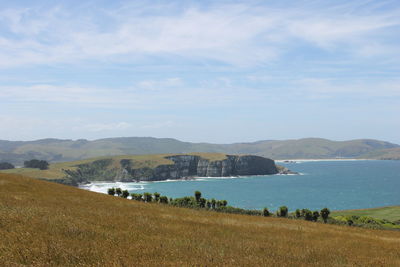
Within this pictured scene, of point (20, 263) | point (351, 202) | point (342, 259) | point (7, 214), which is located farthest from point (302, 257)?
point (351, 202)

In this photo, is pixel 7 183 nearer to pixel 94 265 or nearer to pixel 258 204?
pixel 94 265

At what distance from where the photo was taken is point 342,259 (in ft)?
42.3

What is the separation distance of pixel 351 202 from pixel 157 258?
589 ft

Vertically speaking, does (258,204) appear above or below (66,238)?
below

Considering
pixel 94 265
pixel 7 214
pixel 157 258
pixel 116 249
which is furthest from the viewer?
pixel 7 214

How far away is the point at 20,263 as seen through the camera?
26.5 ft

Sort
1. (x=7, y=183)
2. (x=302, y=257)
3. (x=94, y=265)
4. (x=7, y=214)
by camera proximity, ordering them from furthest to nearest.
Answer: (x=7, y=183)
(x=7, y=214)
(x=302, y=257)
(x=94, y=265)

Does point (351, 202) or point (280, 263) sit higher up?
point (280, 263)

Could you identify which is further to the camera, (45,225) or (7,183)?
(7,183)

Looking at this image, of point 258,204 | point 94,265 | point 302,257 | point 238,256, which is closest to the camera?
point 94,265

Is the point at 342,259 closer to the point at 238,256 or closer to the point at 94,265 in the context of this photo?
the point at 238,256

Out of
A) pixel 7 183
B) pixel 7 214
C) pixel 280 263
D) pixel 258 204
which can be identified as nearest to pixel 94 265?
pixel 280 263

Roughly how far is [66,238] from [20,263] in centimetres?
294

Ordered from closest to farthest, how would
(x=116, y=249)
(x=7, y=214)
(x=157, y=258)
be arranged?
1. (x=157, y=258)
2. (x=116, y=249)
3. (x=7, y=214)
